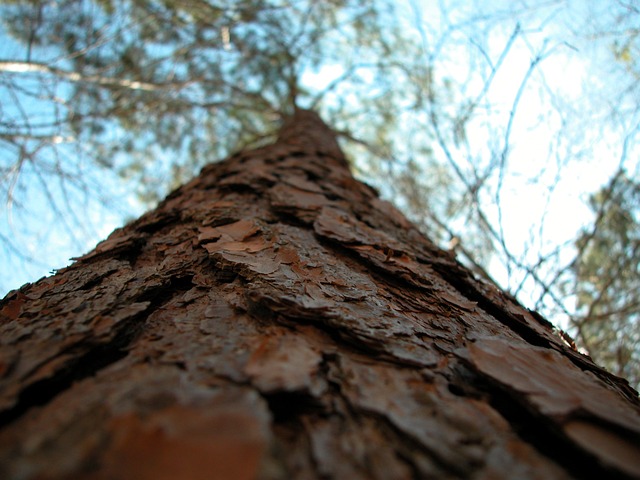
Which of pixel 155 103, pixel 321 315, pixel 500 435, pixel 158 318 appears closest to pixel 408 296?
pixel 321 315

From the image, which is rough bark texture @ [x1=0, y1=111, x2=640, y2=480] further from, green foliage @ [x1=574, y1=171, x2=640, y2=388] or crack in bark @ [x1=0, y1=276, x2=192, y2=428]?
green foliage @ [x1=574, y1=171, x2=640, y2=388]

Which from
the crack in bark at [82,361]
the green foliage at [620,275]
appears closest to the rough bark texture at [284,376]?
the crack in bark at [82,361]

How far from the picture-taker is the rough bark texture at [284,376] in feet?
1.26

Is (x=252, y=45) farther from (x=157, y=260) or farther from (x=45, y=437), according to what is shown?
(x=45, y=437)

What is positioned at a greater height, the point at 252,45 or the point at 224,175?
the point at 252,45

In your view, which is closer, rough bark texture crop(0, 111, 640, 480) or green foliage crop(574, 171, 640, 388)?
rough bark texture crop(0, 111, 640, 480)

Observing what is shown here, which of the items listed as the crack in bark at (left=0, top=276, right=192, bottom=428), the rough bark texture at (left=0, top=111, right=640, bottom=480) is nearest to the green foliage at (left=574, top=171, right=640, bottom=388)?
the rough bark texture at (left=0, top=111, right=640, bottom=480)

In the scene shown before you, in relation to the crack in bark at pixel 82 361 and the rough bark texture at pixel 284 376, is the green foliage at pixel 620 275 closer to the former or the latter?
the rough bark texture at pixel 284 376

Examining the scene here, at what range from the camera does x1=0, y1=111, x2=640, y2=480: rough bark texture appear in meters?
0.39

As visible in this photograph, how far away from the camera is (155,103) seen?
3.98 metres

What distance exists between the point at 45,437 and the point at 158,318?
0.30 meters

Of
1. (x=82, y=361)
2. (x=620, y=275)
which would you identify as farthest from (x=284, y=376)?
(x=620, y=275)

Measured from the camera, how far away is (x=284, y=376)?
1.61 ft

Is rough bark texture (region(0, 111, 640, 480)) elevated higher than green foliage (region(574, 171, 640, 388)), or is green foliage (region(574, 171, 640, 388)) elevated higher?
green foliage (region(574, 171, 640, 388))
